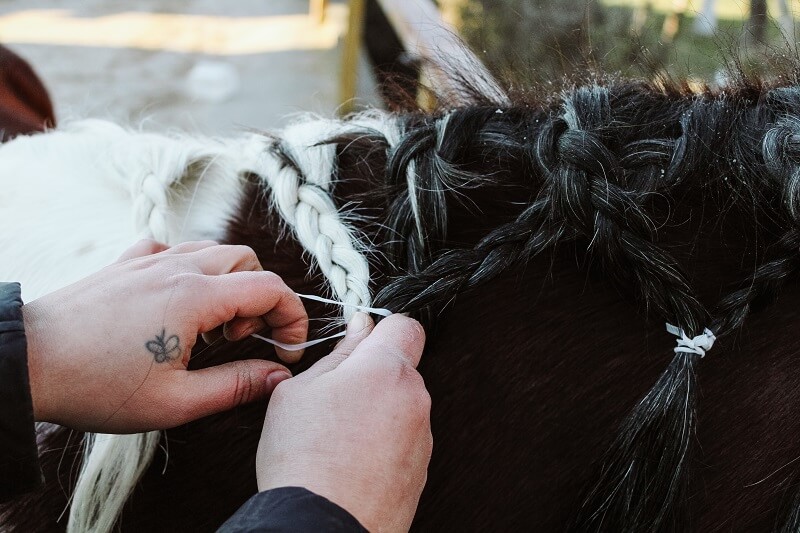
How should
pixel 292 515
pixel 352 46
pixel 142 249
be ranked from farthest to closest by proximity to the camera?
pixel 352 46 < pixel 142 249 < pixel 292 515

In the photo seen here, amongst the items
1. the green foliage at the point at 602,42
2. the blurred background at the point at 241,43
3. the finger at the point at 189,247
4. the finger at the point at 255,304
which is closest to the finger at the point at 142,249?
the finger at the point at 189,247

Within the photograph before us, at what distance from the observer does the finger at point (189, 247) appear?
27.1 inches

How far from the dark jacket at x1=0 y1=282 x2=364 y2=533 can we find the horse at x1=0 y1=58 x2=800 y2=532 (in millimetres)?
123

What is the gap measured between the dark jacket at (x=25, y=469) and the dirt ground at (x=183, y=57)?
2.51 m

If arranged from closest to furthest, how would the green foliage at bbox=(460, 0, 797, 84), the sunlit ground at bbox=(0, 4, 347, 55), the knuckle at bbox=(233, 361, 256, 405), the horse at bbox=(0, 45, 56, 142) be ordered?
the knuckle at bbox=(233, 361, 256, 405), the green foliage at bbox=(460, 0, 797, 84), the horse at bbox=(0, 45, 56, 142), the sunlit ground at bbox=(0, 4, 347, 55)

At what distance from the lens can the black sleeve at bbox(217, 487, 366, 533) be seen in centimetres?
51

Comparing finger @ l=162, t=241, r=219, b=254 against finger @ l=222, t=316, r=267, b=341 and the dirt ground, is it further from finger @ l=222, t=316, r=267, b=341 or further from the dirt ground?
the dirt ground

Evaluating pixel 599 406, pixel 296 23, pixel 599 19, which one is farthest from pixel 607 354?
pixel 296 23

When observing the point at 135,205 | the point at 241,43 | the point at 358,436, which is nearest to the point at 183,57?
the point at 241,43

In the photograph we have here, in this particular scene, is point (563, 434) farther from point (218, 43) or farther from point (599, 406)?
point (218, 43)

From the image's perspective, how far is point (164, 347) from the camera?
59 cm

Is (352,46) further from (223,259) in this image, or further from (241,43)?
(223,259)

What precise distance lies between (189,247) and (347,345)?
0.65ft

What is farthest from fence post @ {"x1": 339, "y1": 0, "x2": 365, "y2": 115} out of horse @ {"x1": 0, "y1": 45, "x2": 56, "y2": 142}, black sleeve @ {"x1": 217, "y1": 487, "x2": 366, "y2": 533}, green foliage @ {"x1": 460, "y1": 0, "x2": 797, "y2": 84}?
black sleeve @ {"x1": 217, "y1": 487, "x2": 366, "y2": 533}
